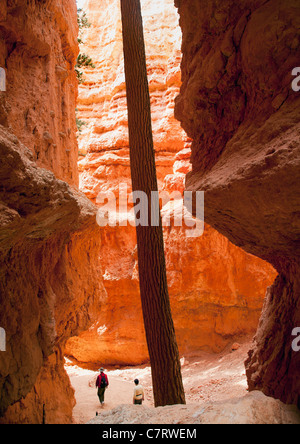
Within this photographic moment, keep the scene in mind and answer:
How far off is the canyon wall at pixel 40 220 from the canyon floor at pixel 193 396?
1156mm

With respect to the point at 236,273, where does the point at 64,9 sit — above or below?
above

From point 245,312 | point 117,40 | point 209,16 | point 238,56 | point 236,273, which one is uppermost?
point 117,40

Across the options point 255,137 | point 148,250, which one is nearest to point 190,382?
point 148,250

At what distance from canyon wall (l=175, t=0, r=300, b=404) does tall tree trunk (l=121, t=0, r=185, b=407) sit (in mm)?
1354

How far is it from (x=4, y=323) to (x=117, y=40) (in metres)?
20.0

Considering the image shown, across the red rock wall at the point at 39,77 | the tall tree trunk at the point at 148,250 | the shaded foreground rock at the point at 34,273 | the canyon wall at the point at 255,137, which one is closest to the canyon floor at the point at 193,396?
the canyon wall at the point at 255,137

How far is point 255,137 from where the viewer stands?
2.56 metres

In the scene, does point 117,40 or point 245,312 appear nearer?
point 245,312

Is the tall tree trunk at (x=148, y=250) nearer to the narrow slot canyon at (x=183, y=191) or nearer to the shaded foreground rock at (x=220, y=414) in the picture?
the narrow slot canyon at (x=183, y=191)

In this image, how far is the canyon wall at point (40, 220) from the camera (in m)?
3.12

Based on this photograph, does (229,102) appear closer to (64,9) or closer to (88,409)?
(64,9)

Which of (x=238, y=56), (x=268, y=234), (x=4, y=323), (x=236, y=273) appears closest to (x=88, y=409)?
(x=4, y=323)

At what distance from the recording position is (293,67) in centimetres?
242

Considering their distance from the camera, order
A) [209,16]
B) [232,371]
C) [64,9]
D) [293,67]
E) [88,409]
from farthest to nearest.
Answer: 1. [232,371]
2. [88,409]
3. [64,9]
4. [209,16]
5. [293,67]
